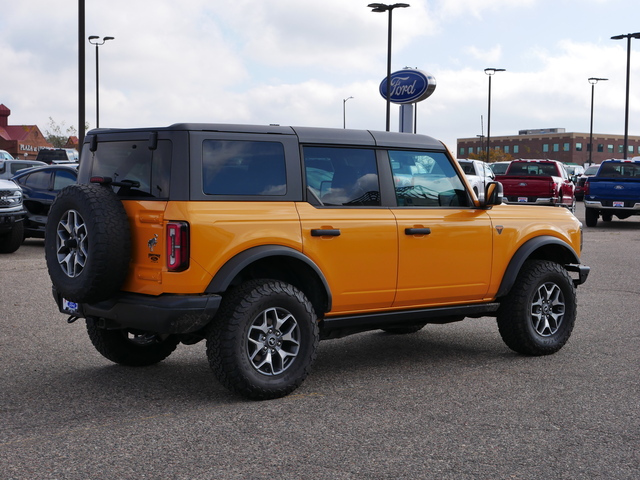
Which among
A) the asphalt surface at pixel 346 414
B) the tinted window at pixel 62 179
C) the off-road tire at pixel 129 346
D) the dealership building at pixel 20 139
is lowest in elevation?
the asphalt surface at pixel 346 414

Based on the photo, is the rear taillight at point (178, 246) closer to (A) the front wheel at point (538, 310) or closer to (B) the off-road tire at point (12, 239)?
(A) the front wheel at point (538, 310)

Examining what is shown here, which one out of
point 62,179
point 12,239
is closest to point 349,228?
point 12,239

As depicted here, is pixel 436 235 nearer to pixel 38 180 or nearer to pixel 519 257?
pixel 519 257

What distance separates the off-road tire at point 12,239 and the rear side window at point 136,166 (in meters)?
10.5

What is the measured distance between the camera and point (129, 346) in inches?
269

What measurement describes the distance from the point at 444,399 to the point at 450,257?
1413mm

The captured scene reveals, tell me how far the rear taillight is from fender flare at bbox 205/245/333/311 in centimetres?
24

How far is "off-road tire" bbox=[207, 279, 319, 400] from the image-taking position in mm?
5723

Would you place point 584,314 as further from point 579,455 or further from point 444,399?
point 579,455

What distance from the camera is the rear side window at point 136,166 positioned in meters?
5.75

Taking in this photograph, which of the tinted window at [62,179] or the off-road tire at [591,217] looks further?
the off-road tire at [591,217]

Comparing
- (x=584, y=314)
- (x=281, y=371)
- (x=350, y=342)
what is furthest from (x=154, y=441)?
(x=584, y=314)

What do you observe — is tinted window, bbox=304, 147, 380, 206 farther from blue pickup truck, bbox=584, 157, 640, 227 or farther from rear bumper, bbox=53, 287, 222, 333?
blue pickup truck, bbox=584, 157, 640, 227

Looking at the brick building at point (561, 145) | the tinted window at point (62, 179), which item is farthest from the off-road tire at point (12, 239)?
the brick building at point (561, 145)
